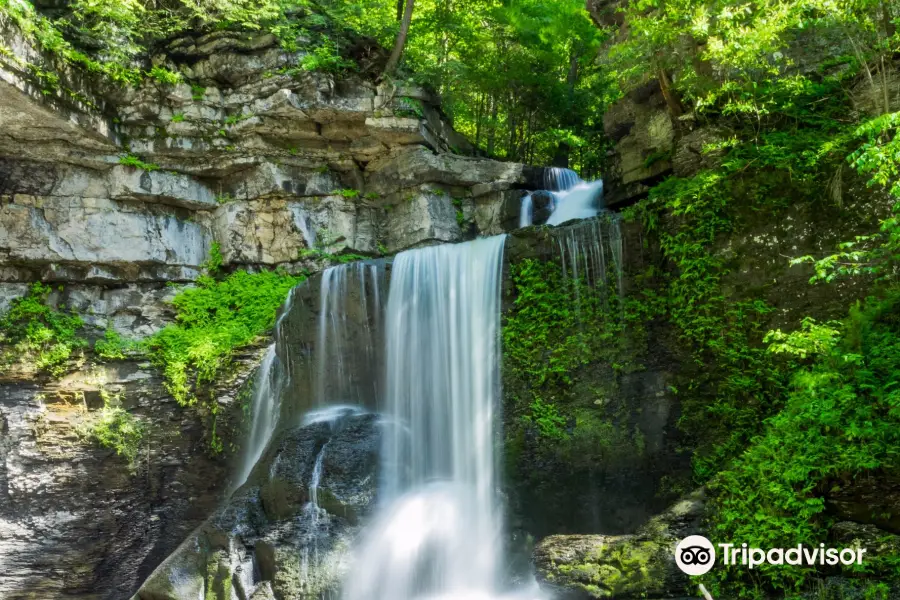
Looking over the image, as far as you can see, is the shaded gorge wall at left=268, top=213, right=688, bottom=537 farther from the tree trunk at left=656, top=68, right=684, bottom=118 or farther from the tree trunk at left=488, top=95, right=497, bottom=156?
the tree trunk at left=488, top=95, right=497, bottom=156

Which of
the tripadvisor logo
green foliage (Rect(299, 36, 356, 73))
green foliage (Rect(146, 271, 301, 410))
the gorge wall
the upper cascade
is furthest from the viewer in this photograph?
green foliage (Rect(299, 36, 356, 73))

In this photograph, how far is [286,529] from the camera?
8.65m

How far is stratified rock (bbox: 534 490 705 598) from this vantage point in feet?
21.3

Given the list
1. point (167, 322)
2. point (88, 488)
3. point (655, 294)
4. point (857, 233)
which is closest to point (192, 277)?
point (167, 322)

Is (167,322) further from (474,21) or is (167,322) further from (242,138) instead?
(474,21)

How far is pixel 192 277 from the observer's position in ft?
50.1

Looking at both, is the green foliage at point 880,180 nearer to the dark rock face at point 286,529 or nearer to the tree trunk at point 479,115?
the dark rock face at point 286,529

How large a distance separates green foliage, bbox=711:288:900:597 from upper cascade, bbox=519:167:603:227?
21.3ft

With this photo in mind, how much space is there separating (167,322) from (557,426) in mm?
9365

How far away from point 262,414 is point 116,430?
9.21ft

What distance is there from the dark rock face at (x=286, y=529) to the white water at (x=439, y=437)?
0.32 m

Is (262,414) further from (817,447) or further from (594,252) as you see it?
(817,447)

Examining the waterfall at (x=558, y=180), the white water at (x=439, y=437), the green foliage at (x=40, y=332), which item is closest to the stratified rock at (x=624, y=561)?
the white water at (x=439, y=437)

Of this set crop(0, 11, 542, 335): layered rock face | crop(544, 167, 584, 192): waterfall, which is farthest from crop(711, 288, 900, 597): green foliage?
crop(544, 167, 584, 192): waterfall
